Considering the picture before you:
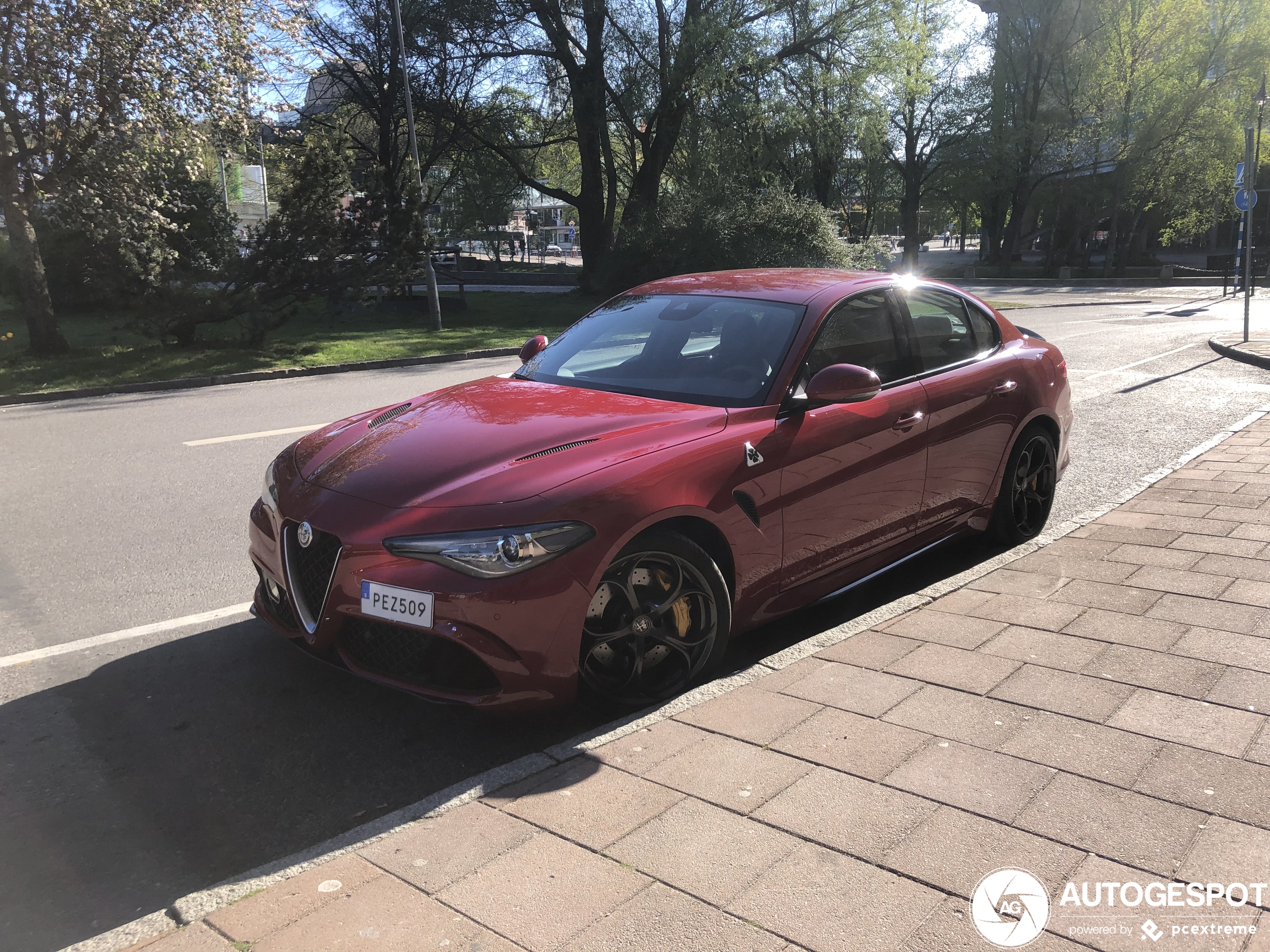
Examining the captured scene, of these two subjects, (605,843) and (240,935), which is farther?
(605,843)

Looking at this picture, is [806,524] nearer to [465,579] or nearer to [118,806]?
[465,579]

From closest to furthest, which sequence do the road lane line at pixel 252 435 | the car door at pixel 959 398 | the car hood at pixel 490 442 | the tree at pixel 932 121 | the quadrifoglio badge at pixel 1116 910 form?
the quadrifoglio badge at pixel 1116 910 → the car hood at pixel 490 442 → the car door at pixel 959 398 → the road lane line at pixel 252 435 → the tree at pixel 932 121

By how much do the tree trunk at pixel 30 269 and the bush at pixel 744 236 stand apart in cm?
1421

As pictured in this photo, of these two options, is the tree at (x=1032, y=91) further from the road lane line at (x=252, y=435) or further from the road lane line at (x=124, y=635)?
the road lane line at (x=124, y=635)

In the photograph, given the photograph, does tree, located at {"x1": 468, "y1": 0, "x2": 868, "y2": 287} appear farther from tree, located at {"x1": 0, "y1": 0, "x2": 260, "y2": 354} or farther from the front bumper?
the front bumper

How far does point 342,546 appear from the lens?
328 centimetres

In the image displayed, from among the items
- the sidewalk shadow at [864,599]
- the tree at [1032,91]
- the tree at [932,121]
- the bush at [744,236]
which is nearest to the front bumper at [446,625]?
the sidewalk shadow at [864,599]

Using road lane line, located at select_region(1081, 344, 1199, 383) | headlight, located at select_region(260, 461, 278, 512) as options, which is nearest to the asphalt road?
headlight, located at select_region(260, 461, 278, 512)

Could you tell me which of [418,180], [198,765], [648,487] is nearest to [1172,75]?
[418,180]

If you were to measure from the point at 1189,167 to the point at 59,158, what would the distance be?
4259 centimetres

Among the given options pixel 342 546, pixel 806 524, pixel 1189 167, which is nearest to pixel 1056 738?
pixel 806 524

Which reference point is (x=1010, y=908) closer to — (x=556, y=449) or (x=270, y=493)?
(x=556, y=449)

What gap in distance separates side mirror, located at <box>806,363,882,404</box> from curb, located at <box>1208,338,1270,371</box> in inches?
488

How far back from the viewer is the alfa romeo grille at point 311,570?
3348 millimetres
